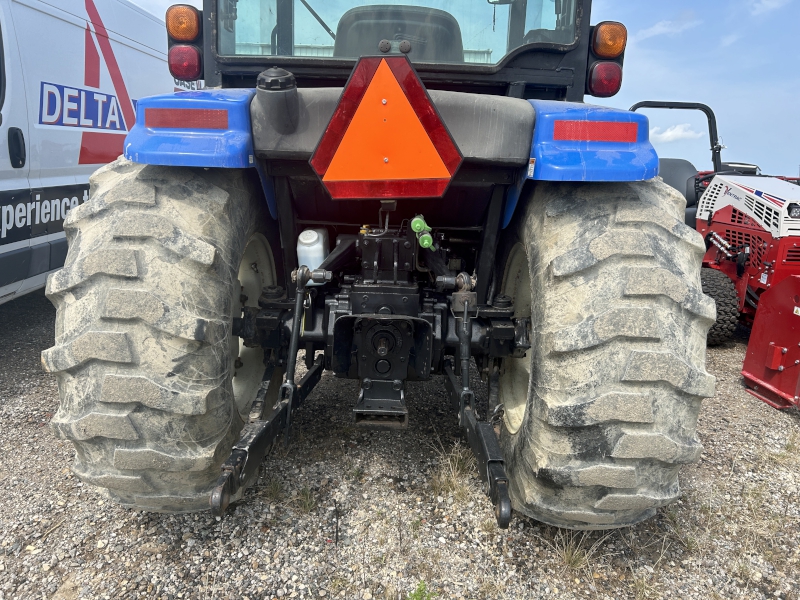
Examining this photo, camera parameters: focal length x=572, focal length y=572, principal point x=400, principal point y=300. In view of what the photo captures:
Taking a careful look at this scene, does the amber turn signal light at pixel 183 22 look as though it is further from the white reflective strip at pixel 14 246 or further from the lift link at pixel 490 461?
the white reflective strip at pixel 14 246

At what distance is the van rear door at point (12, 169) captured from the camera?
12.8 feet

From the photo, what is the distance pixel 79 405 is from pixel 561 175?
165 cm

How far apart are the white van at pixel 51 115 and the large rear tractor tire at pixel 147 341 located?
8.93 ft

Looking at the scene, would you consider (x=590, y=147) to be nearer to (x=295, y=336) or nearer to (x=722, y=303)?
(x=295, y=336)

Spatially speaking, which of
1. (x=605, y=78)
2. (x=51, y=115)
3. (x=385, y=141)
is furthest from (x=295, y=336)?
(x=51, y=115)

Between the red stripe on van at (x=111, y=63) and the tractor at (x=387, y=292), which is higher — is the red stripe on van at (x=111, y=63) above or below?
above

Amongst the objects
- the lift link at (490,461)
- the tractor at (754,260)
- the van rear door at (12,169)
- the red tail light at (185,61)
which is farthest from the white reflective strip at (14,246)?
the tractor at (754,260)

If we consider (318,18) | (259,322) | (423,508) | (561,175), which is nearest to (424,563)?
(423,508)

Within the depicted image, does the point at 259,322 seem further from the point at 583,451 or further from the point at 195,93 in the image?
the point at 583,451

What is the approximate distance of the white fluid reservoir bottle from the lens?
7.71 feet

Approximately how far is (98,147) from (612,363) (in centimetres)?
497

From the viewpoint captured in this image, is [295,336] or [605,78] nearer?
[295,336]

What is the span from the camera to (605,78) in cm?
264

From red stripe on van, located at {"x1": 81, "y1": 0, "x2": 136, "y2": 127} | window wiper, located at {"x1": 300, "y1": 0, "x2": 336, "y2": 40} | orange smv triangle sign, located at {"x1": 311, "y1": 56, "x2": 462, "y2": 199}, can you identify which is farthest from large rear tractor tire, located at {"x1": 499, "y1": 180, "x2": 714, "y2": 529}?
red stripe on van, located at {"x1": 81, "y1": 0, "x2": 136, "y2": 127}
